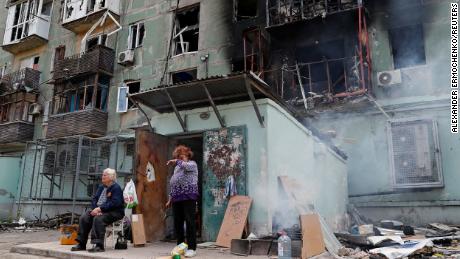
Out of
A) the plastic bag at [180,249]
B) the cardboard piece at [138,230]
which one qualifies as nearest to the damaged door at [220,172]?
the cardboard piece at [138,230]

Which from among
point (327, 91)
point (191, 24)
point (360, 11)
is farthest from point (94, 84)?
point (360, 11)

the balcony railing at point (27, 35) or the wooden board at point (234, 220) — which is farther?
the balcony railing at point (27, 35)

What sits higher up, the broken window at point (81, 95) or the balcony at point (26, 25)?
the balcony at point (26, 25)

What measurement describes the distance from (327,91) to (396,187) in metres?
4.12

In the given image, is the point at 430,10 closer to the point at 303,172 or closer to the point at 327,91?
the point at 327,91

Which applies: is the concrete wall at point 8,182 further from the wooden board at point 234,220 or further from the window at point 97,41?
the wooden board at point 234,220

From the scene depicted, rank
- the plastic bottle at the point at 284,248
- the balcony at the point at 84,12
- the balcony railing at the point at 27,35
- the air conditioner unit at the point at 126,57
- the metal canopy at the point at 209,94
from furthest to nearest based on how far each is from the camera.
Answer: the balcony railing at the point at 27,35 → the balcony at the point at 84,12 → the air conditioner unit at the point at 126,57 → the metal canopy at the point at 209,94 → the plastic bottle at the point at 284,248

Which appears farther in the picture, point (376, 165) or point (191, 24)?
point (191, 24)

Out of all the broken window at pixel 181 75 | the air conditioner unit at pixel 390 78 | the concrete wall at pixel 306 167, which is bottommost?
the concrete wall at pixel 306 167

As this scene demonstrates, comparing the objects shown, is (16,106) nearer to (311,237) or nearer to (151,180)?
(151,180)

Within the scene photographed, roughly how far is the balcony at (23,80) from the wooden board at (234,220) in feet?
60.8

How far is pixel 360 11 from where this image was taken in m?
12.8

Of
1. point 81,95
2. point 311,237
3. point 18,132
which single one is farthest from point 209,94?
point 18,132

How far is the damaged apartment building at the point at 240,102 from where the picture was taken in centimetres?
782
